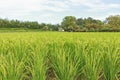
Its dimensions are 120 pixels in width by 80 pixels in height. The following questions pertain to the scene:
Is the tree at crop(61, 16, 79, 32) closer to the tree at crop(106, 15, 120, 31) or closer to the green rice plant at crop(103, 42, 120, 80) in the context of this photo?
the tree at crop(106, 15, 120, 31)

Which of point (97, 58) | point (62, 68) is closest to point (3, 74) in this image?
point (62, 68)

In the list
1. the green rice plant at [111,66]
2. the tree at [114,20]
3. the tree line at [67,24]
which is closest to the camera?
the green rice plant at [111,66]

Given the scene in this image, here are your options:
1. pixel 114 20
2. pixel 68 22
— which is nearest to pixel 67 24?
pixel 68 22

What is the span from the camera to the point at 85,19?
72.0 m

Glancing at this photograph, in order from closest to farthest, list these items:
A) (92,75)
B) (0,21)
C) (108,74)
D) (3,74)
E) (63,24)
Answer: (3,74) < (92,75) < (108,74) < (0,21) < (63,24)

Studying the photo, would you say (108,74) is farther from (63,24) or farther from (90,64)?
(63,24)

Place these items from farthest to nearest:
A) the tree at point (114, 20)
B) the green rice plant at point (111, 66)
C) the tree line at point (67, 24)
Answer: the tree at point (114, 20) < the tree line at point (67, 24) < the green rice plant at point (111, 66)

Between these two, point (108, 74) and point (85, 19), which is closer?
point (108, 74)

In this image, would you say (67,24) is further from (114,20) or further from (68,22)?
Result: (114,20)

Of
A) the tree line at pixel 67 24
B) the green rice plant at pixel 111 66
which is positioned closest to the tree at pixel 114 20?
the tree line at pixel 67 24

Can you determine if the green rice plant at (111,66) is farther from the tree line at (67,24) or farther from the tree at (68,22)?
the tree at (68,22)

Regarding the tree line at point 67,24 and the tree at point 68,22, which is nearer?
the tree line at point 67,24

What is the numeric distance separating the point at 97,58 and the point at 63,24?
68560 mm

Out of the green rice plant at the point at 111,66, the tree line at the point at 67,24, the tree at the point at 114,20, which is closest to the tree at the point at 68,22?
the tree line at the point at 67,24
